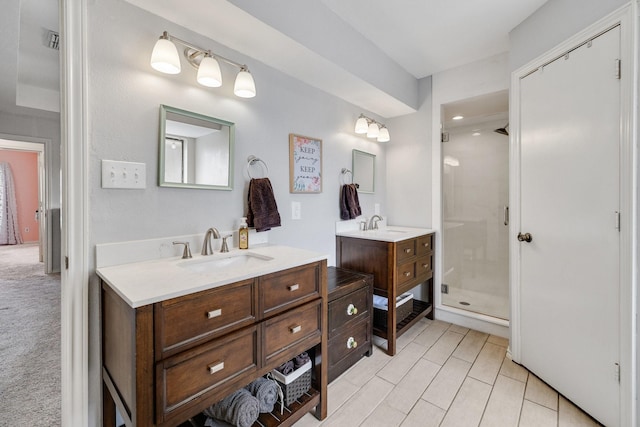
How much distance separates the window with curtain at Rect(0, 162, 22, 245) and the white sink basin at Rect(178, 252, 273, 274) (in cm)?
742

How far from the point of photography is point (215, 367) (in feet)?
3.27

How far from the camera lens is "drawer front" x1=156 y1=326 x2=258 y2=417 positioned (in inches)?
35.0

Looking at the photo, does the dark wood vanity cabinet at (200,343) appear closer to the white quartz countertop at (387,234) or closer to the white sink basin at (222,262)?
the white sink basin at (222,262)

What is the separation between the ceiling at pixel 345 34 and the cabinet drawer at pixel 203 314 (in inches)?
50.3

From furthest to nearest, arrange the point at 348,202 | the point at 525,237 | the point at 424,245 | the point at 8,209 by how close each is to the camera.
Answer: the point at 8,209 → the point at 424,245 → the point at 348,202 → the point at 525,237

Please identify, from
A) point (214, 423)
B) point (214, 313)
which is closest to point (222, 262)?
point (214, 313)

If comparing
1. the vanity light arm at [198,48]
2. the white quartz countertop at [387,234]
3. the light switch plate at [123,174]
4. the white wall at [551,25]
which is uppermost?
the white wall at [551,25]

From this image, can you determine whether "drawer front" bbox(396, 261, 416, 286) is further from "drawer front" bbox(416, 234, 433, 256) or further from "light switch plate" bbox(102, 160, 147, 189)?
"light switch plate" bbox(102, 160, 147, 189)

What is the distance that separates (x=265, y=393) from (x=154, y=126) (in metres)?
1.39

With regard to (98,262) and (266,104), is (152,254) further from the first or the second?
(266,104)

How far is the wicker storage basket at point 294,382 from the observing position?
→ 4.49ft

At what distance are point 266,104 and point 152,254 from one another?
3.70 feet

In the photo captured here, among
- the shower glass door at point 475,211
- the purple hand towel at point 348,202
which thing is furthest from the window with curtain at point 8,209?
the shower glass door at point 475,211

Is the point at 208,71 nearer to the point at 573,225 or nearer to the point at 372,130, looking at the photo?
the point at 372,130
